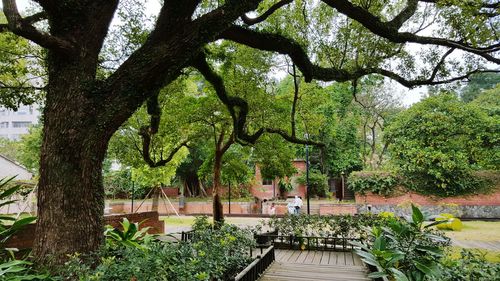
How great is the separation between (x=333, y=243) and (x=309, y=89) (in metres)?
4.91

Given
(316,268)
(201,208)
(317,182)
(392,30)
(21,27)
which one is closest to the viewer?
(21,27)

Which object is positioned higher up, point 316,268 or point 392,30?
point 392,30

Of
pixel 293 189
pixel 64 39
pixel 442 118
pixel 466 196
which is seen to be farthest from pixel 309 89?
pixel 293 189

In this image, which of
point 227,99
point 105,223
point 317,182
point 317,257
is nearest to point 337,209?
point 317,182

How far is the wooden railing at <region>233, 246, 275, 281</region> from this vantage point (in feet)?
15.2

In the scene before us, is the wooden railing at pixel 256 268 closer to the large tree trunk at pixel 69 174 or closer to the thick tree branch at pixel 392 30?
the large tree trunk at pixel 69 174

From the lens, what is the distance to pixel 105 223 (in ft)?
28.2

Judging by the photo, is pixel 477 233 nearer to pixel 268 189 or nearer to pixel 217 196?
pixel 217 196

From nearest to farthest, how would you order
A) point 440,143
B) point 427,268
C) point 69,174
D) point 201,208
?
point 427,268, point 69,174, point 440,143, point 201,208

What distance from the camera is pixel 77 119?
13.8 feet

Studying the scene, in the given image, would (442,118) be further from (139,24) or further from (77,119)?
(77,119)

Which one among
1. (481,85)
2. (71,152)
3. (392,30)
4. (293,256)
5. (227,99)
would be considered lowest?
(293,256)

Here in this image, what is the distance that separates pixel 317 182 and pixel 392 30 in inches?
922

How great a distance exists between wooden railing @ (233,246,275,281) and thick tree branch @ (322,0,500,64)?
15.2 feet
